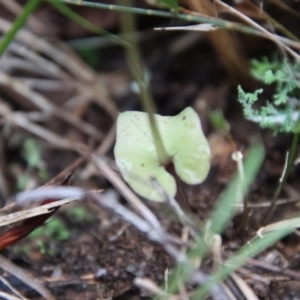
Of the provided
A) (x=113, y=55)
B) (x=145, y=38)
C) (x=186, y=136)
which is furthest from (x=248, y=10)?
(x=113, y=55)

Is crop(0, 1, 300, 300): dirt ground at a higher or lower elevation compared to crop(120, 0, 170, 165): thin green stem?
lower

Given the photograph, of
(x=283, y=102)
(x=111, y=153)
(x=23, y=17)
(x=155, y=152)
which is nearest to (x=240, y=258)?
(x=155, y=152)

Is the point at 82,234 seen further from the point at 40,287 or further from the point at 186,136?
the point at 186,136

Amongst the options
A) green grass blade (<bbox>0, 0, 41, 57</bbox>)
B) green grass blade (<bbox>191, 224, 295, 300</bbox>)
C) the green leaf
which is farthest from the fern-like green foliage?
green grass blade (<bbox>0, 0, 41, 57</bbox>)

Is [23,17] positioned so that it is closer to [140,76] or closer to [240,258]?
[140,76]

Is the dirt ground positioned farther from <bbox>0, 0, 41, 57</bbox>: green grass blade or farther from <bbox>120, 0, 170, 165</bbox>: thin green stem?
<bbox>0, 0, 41, 57</bbox>: green grass blade

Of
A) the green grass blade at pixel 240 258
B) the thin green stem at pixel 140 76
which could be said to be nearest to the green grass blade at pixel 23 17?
the thin green stem at pixel 140 76

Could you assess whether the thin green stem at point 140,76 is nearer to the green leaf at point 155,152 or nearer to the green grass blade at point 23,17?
the green leaf at point 155,152
